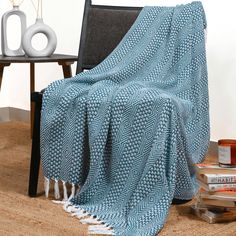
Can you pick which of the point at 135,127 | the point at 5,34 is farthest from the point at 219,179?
the point at 5,34

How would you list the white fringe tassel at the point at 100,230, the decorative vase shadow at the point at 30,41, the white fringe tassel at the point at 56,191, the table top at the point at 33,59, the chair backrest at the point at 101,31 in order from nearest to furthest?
1. the white fringe tassel at the point at 100,230
2. the white fringe tassel at the point at 56,191
3. the chair backrest at the point at 101,31
4. the table top at the point at 33,59
5. the decorative vase shadow at the point at 30,41

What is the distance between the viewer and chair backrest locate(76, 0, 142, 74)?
107 inches

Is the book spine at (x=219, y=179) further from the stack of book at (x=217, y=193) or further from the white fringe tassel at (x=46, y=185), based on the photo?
the white fringe tassel at (x=46, y=185)

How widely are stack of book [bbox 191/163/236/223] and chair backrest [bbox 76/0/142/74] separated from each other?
0.84m

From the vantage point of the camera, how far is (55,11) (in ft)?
12.1

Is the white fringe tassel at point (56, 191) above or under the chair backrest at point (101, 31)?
under

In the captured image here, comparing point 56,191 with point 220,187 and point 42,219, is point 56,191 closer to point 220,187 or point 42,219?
point 42,219

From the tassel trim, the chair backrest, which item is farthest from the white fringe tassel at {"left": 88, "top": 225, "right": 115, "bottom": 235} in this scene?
the chair backrest

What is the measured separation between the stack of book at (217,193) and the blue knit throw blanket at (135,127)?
0.33ft

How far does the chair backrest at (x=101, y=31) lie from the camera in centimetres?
272

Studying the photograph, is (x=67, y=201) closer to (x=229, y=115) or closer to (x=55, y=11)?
(x=229, y=115)

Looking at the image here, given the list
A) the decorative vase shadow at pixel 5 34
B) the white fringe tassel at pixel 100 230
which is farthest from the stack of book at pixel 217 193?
the decorative vase shadow at pixel 5 34

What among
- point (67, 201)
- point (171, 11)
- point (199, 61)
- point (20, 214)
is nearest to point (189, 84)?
point (199, 61)

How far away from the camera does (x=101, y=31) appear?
2742 mm
